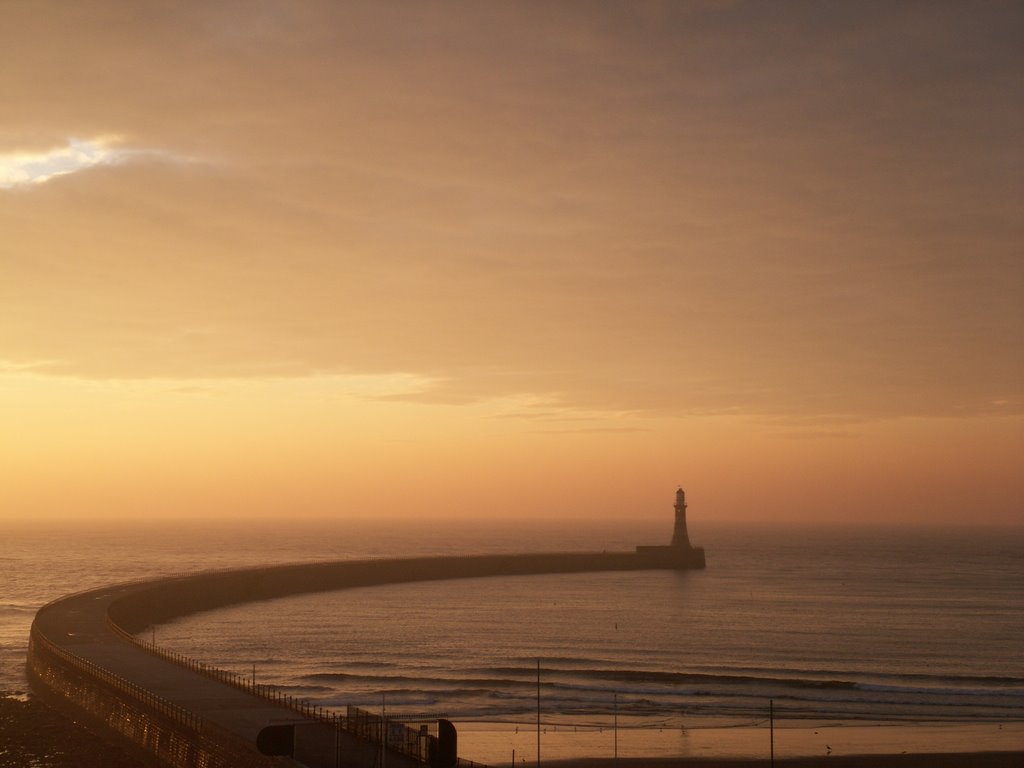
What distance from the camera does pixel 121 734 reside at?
34.1m

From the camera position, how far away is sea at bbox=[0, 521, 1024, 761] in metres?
43.7

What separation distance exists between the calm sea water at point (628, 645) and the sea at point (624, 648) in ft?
0.62

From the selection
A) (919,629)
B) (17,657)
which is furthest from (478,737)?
(919,629)

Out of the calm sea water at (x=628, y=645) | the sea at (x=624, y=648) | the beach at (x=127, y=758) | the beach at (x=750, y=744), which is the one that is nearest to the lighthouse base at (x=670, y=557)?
the calm sea water at (x=628, y=645)

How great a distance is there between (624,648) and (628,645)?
131cm

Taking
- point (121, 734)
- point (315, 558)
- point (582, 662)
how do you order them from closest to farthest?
point (121, 734) < point (582, 662) < point (315, 558)

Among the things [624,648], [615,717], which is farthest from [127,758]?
[624,648]

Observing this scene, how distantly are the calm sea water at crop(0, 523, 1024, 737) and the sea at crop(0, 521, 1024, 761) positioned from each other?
0.19m

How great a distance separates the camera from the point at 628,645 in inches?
2456

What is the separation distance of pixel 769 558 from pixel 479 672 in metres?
127

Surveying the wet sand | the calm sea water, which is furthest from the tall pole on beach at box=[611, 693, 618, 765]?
the wet sand

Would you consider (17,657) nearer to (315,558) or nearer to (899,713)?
(899,713)

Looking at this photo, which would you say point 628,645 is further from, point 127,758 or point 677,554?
point 677,554

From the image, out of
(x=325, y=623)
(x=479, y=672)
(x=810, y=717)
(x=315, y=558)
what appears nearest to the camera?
(x=810, y=717)
